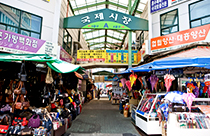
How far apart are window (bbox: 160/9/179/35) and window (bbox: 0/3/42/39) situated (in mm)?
8571

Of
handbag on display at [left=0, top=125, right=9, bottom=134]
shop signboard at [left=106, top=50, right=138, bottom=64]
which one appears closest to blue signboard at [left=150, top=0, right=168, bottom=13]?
shop signboard at [left=106, top=50, right=138, bottom=64]

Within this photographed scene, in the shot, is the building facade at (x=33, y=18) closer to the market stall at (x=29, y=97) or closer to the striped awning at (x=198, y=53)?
the market stall at (x=29, y=97)

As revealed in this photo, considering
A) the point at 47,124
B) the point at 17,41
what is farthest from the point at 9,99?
the point at 17,41

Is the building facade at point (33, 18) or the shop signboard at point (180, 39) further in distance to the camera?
the building facade at point (33, 18)

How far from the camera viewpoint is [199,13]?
841 centimetres

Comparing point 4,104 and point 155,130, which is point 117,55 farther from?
point 4,104

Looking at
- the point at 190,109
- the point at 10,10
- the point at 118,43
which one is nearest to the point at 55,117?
the point at 190,109

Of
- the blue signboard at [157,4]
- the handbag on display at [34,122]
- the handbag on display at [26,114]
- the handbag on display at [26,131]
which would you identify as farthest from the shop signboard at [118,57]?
the handbag on display at [26,131]

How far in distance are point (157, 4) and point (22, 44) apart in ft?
31.2

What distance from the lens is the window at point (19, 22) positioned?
806 centimetres

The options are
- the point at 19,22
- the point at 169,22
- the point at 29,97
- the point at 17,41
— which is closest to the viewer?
the point at 29,97

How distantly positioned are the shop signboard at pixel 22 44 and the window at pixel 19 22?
2.39 ft

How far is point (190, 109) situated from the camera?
4.56m

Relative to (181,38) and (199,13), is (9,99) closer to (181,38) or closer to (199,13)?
(181,38)
